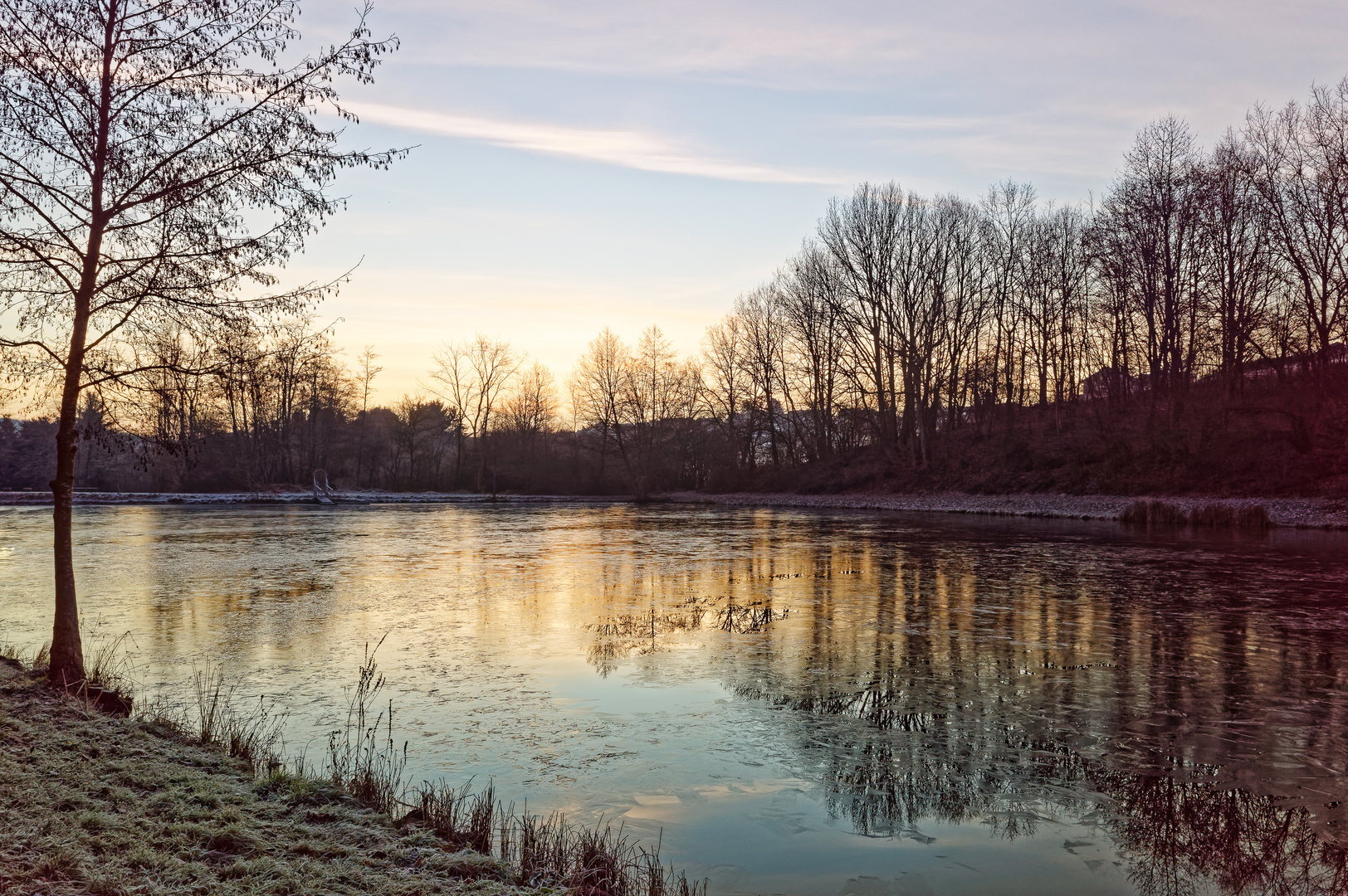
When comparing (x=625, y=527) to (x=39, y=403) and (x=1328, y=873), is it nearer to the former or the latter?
(x=39, y=403)

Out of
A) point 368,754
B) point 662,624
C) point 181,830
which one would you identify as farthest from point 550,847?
point 662,624

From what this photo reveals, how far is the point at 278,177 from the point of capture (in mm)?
7926

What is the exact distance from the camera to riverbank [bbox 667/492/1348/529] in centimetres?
2662

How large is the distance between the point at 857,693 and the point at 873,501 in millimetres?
39768

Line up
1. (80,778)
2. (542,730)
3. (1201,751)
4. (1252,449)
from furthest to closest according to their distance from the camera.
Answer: (1252,449) → (542,730) → (1201,751) → (80,778)

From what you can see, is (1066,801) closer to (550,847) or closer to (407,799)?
(550,847)

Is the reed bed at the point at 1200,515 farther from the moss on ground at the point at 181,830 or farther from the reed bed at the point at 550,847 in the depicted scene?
the moss on ground at the point at 181,830

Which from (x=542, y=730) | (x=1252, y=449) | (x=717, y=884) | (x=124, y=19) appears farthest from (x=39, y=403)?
(x=1252, y=449)

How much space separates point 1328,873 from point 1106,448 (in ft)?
123

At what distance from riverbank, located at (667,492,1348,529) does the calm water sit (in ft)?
27.7

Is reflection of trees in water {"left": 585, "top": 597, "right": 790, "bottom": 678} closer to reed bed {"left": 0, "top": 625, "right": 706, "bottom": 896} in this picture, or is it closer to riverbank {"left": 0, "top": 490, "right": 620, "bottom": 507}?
reed bed {"left": 0, "top": 625, "right": 706, "bottom": 896}

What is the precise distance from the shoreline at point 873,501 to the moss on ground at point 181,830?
29.2 m

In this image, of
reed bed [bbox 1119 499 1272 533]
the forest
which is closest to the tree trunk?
the forest

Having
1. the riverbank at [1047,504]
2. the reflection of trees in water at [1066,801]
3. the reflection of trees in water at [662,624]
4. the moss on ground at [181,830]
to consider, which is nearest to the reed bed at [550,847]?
the moss on ground at [181,830]
